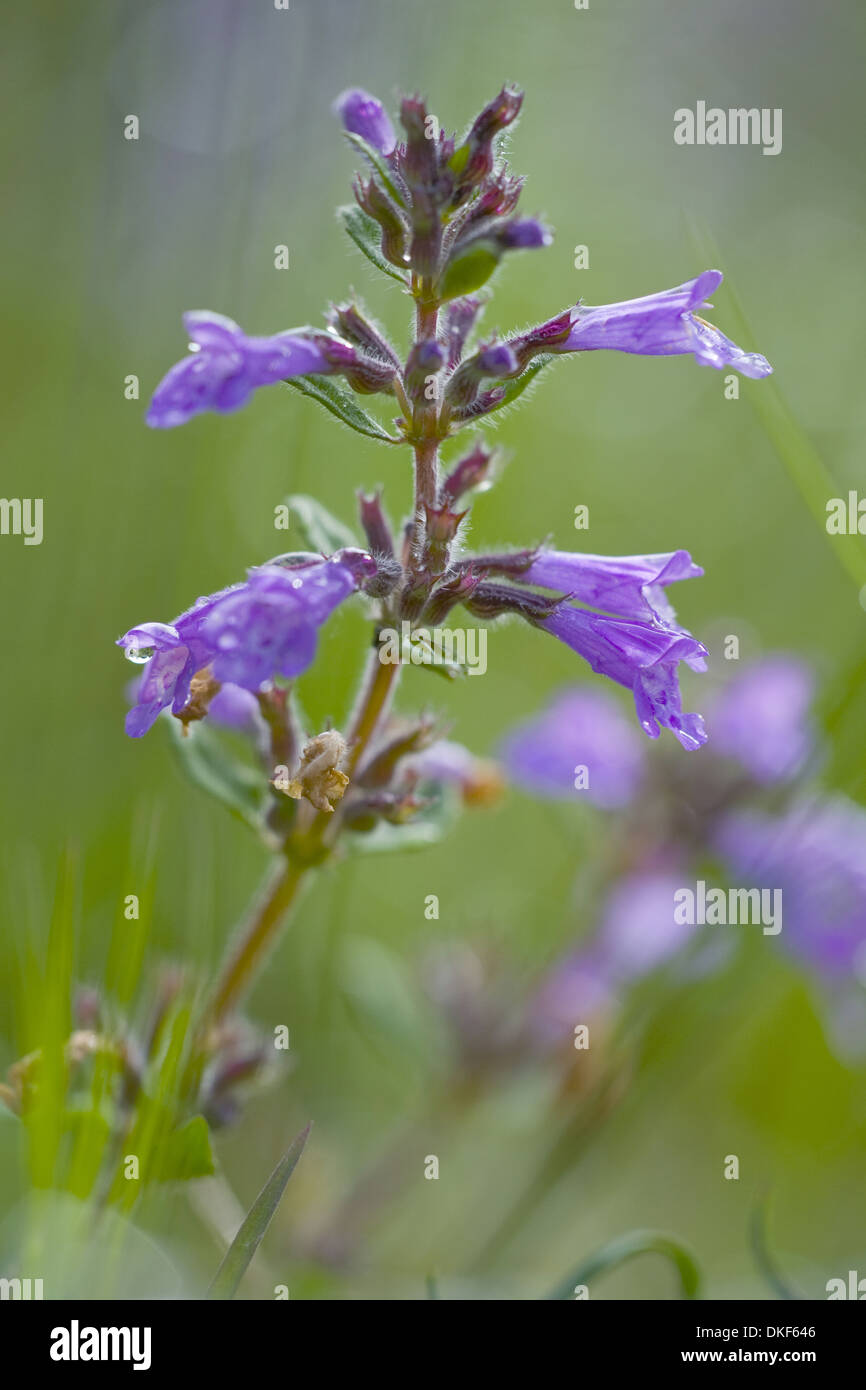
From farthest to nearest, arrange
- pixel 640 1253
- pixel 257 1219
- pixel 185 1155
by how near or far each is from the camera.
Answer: pixel 640 1253 → pixel 185 1155 → pixel 257 1219

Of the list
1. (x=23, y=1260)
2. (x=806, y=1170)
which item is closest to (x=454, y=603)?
(x=23, y=1260)

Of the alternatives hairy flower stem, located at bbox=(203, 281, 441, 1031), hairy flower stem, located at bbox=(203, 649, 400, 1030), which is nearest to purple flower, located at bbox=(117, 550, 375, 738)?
hairy flower stem, located at bbox=(203, 281, 441, 1031)

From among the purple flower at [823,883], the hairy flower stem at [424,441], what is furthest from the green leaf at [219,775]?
the purple flower at [823,883]

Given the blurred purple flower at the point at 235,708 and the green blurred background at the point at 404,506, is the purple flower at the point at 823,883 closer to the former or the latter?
the green blurred background at the point at 404,506

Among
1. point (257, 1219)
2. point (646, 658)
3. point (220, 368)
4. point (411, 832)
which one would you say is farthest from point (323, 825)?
point (220, 368)

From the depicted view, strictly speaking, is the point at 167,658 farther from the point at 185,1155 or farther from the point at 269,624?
the point at 185,1155

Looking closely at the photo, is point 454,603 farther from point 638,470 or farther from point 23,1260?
point 638,470
